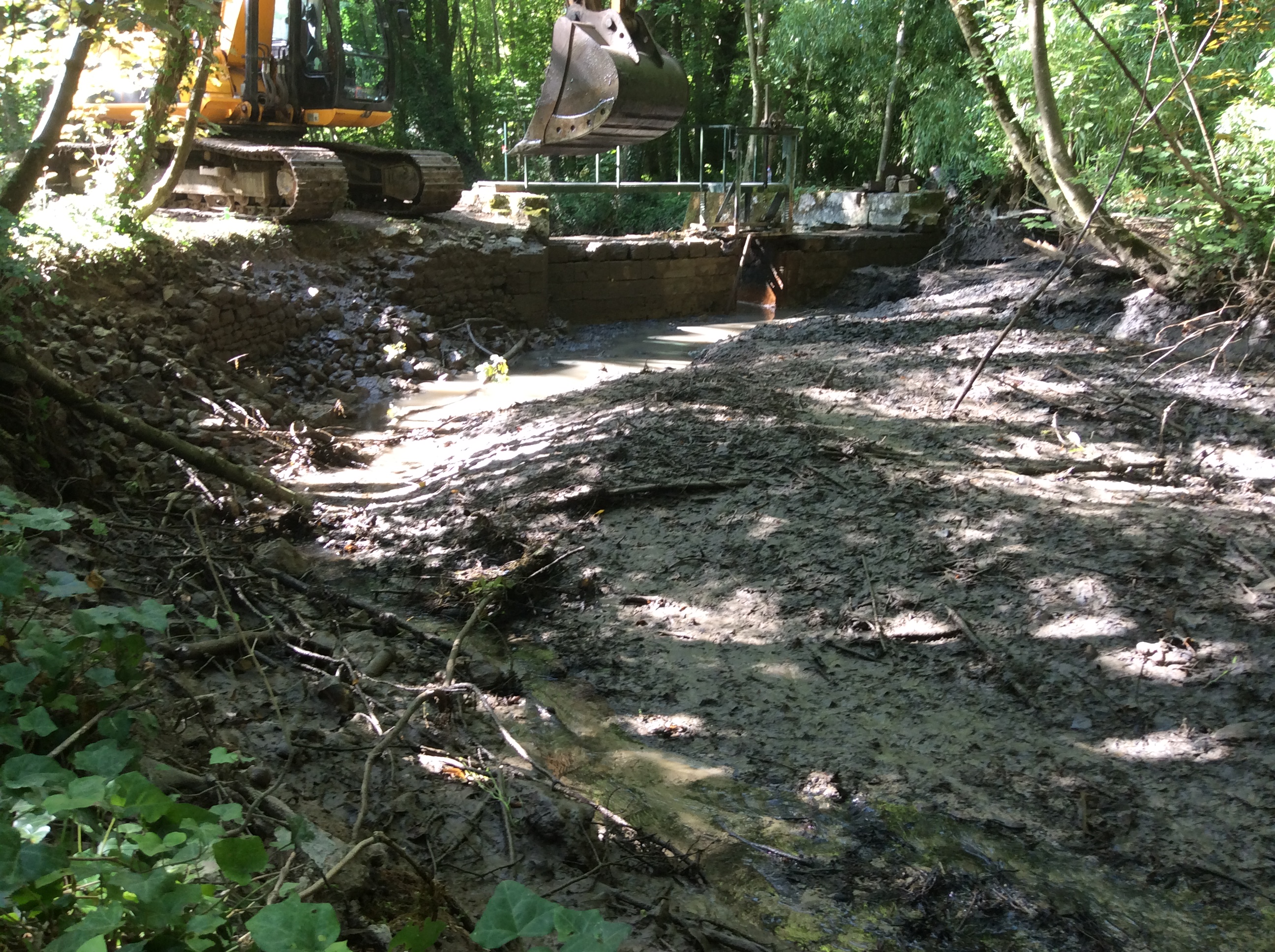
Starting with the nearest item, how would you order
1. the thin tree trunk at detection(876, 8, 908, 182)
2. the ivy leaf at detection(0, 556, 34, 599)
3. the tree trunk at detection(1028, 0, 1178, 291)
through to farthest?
the ivy leaf at detection(0, 556, 34, 599), the tree trunk at detection(1028, 0, 1178, 291), the thin tree trunk at detection(876, 8, 908, 182)

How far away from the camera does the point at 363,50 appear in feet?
40.6

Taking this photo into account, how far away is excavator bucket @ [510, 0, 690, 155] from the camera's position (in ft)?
21.9

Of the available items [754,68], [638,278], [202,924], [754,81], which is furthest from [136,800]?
[754,81]

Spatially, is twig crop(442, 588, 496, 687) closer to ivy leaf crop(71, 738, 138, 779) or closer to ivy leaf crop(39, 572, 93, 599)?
ivy leaf crop(39, 572, 93, 599)

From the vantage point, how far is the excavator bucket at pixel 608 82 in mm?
6688

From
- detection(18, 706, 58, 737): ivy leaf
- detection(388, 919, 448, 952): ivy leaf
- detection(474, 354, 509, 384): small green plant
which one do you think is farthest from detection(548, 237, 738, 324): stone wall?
detection(388, 919, 448, 952): ivy leaf

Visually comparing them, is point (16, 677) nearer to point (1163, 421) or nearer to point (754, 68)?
point (1163, 421)

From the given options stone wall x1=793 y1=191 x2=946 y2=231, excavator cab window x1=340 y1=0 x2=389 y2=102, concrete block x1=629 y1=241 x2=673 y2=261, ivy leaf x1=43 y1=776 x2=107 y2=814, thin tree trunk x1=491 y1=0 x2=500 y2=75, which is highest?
thin tree trunk x1=491 y1=0 x2=500 y2=75

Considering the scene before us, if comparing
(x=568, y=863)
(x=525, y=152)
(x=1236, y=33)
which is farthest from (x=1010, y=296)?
(x=568, y=863)

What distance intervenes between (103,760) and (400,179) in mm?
11988

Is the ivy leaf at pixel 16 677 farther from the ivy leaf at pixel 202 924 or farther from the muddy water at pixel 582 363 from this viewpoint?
the muddy water at pixel 582 363

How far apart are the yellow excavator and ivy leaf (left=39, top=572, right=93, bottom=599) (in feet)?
24.1

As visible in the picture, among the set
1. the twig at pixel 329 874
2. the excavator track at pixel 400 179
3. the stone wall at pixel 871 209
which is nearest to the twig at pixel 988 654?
the twig at pixel 329 874

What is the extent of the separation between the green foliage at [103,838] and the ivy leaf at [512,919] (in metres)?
0.21
